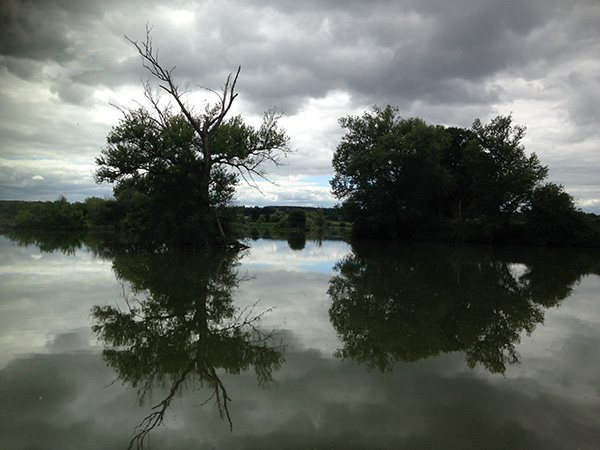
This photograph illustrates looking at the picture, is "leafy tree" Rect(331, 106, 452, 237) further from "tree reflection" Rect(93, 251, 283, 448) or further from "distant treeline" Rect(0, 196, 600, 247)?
"tree reflection" Rect(93, 251, 283, 448)

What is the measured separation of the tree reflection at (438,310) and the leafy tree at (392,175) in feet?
67.6

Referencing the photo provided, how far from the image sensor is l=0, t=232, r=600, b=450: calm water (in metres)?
3.41

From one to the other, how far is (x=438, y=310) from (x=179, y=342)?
5.46m

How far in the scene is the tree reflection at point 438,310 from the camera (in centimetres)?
573

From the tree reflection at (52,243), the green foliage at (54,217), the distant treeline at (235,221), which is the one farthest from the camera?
the green foliage at (54,217)

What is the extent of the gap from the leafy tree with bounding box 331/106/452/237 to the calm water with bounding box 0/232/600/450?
25.6 m

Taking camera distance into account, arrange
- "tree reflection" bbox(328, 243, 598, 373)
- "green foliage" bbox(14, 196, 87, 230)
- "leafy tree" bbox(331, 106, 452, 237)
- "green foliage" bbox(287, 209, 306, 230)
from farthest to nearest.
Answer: "green foliage" bbox(287, 209, 306, 230) < "green foliage" bbox(14, 196, 87, 230) < "leafy tree" bbox(331, 106, 452, 237) < "tree reflection" bbox(328, 243, 598, 373)

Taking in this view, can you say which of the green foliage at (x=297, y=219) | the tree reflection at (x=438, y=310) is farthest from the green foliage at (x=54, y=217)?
the tree reflection at (x=438, y=310)

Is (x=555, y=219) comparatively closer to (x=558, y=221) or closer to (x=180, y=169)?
(x=558, y=221)

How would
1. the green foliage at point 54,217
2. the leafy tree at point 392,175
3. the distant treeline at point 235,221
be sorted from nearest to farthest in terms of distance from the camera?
the distant treeline at point 235,221, the leafy tree at point 392,175, the green foliage at point 54,217

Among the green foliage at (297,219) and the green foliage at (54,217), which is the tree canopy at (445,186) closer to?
the green foliage at (297,219)

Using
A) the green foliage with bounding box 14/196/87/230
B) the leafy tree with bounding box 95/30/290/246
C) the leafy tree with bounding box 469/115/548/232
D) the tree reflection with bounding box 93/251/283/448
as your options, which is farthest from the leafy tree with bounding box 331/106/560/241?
the green foliage with bounding box 14/196/87/230

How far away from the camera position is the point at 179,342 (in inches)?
228

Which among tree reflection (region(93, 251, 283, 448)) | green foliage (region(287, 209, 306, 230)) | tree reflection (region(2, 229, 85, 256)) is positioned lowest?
tree reflection (region(2, 229, 85, 256))
